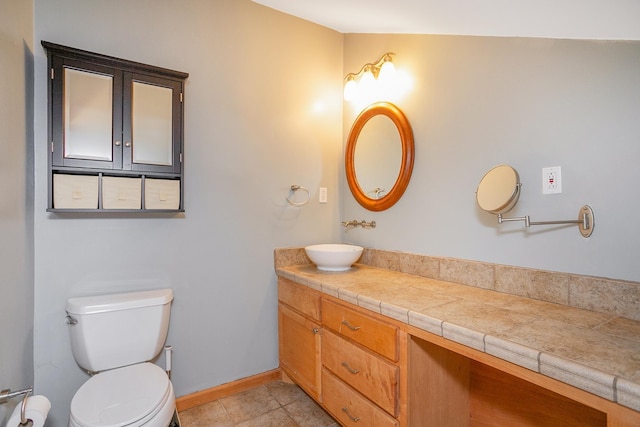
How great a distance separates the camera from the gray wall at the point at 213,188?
153 cm

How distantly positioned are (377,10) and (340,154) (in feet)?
3.21

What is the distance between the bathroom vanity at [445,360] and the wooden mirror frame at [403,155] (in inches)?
20.2

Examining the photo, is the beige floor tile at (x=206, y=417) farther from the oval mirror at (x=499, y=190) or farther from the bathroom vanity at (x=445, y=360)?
the oval mirror at (x=499, y=190)

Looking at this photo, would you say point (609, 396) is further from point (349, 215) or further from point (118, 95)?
point (118, 95)

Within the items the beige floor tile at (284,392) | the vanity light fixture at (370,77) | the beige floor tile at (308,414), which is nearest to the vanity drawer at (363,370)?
the beige floor tile at (308,414)

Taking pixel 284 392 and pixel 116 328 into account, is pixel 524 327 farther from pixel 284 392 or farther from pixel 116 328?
pixel 116 328

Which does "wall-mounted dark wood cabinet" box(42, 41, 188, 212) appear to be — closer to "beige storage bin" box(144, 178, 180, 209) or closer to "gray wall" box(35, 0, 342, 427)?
"beige storage bin" box(144, 178, 180, 209)

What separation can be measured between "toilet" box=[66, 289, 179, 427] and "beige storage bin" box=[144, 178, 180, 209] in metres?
0.46

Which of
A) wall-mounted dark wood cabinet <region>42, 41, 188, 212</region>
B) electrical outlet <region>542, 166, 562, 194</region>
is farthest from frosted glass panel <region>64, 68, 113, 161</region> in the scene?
electrical outlet <region>542, 166, 562, 194</region>

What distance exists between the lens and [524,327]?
3.37ft

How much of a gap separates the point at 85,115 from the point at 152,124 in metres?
0.28

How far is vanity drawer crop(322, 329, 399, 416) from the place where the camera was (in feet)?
4.17

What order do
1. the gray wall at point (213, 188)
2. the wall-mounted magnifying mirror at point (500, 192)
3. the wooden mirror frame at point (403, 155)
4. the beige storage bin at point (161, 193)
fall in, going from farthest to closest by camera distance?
1. the wooden mirror frame at point (403, 155)
2. the beige storage bin at point (161, 193)
3. the gray wall at point (213, 188)
4. the wall-mounted magnifying mirror at point (500, 192)

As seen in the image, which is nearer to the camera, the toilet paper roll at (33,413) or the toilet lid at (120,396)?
the toilet paper roll at (33,413)
